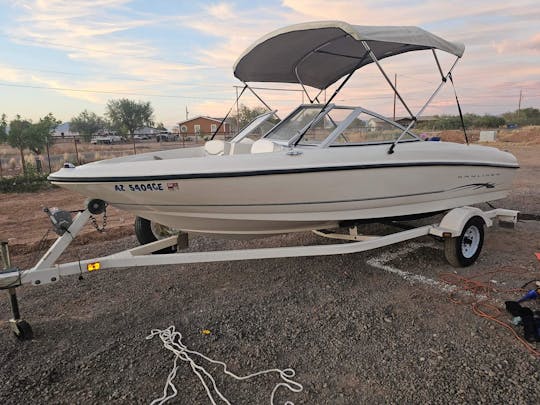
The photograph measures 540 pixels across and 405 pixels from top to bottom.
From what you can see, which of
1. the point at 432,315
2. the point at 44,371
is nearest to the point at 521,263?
the point at 432,315

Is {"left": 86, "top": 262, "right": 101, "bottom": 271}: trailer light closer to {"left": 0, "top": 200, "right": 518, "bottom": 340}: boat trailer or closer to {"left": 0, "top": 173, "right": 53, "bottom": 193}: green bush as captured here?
{"left": 0, "top": 200, "right": 518, "bottom": 340}: boat trailer

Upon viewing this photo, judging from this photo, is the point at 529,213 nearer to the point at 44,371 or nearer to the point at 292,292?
the point at 292,292

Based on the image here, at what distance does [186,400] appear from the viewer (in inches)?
92.7

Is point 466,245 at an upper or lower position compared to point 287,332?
upper

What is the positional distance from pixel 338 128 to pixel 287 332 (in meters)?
2.10

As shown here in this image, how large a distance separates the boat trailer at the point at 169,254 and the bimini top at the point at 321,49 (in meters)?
1.70

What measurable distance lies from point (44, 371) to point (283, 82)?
14.8ft

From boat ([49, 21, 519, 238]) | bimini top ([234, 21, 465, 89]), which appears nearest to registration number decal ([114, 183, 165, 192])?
boat ([49, 21, 519, 238])

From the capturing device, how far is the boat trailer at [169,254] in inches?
117

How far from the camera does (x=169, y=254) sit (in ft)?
10.9

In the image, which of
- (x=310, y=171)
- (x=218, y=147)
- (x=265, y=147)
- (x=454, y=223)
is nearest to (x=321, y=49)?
(x=265, y=147)

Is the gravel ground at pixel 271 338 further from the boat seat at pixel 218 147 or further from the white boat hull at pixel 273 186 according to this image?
the boat seat at pixel 218 147

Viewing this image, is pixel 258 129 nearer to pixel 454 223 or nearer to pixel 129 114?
pixel 454 223

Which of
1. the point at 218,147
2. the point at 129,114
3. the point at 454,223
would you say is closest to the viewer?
the point at 454,223
